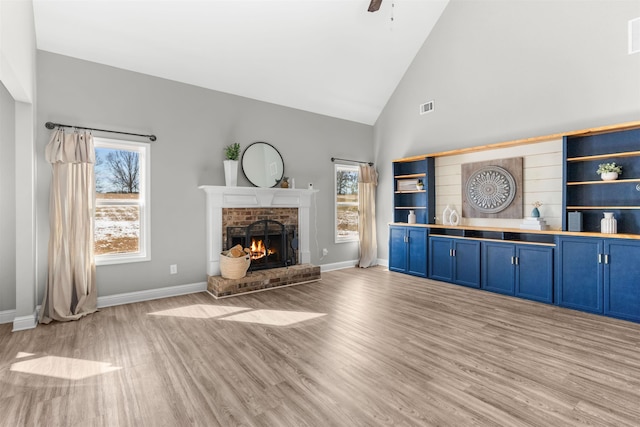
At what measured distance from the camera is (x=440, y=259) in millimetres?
5309

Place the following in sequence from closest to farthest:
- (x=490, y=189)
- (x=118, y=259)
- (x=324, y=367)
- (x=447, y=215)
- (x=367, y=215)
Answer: (x=324, y=367) → (x=118, y=259) → (x=490, y=189) → (x=447, y=215) → (x=367, y=215)

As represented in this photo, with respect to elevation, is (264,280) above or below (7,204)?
below

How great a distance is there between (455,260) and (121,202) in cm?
495

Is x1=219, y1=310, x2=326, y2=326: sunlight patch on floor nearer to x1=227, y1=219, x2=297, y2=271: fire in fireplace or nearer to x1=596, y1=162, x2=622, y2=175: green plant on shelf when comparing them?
x1=227, y1=219, x2=297, y2=271: fire in fireplace

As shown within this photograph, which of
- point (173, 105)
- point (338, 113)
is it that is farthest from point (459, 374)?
point (338, 113)

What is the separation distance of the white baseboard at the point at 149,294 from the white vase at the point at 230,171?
5.09ft

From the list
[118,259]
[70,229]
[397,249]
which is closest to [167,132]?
[70,229]

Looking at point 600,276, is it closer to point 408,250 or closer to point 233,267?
point 408,250

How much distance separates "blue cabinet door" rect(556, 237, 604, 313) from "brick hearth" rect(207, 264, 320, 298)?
→ 3356 mm

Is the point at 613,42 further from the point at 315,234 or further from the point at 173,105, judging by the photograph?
the point at 173,105

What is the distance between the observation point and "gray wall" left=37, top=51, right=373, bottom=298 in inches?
148

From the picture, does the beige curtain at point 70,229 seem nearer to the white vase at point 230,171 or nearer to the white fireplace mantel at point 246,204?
the white fireplace mantel at point 246,204

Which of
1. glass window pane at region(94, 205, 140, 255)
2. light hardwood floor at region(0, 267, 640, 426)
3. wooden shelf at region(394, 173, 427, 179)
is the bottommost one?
light hardwood floor at region(0, 267, 640, 426)

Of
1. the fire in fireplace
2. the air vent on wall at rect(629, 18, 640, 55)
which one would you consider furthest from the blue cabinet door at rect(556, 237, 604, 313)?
the fire in fireplace
